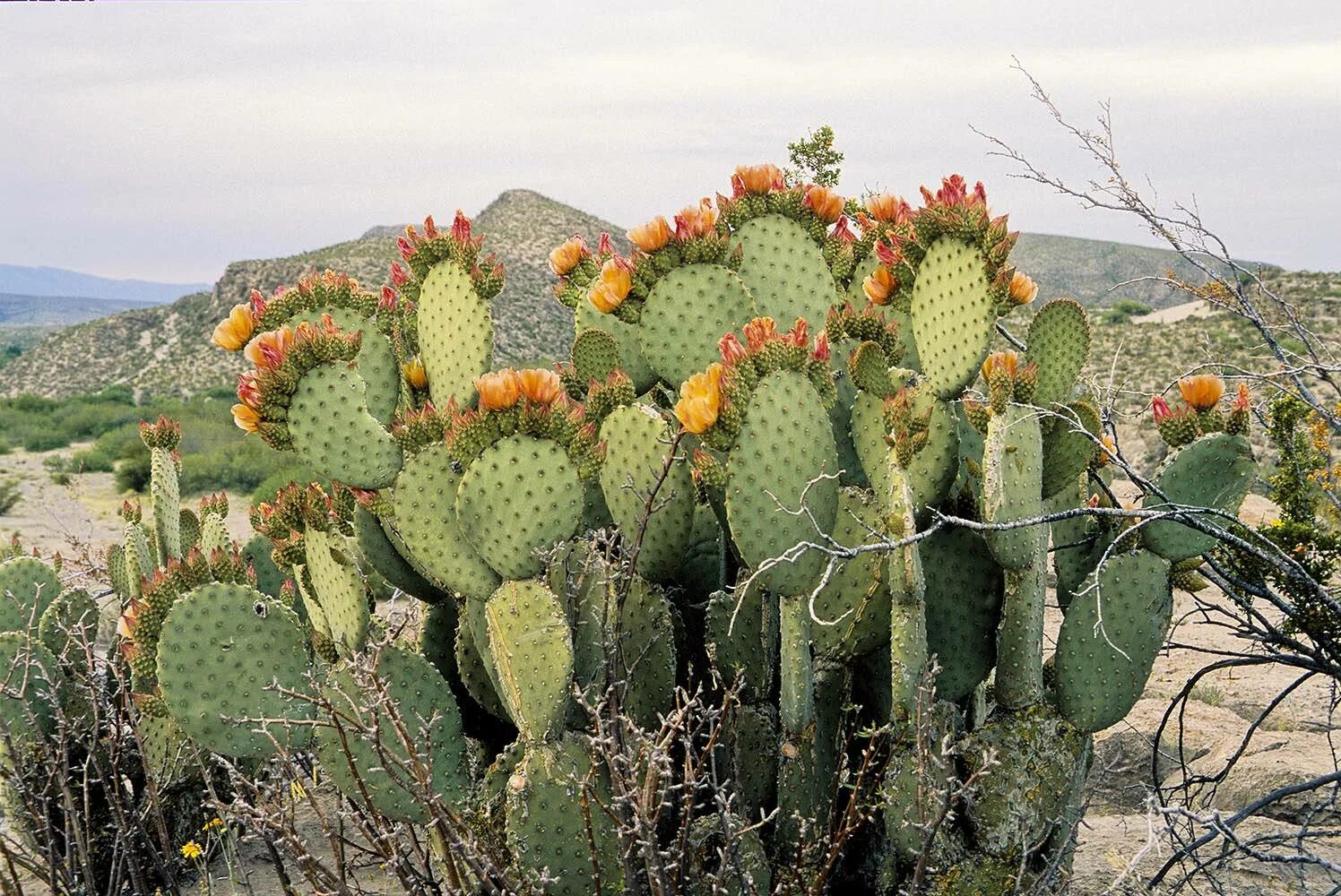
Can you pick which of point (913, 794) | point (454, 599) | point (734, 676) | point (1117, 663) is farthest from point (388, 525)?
point (1117, 663)

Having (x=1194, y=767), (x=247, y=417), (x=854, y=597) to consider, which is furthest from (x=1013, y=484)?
(x=1194, y=767)

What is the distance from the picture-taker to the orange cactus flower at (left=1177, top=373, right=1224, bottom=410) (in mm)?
3199

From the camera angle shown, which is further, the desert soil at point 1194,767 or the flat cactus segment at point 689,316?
the desert soil at point 1194,767

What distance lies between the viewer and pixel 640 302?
3439 millimetres

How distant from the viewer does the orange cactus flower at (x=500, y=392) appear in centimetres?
268

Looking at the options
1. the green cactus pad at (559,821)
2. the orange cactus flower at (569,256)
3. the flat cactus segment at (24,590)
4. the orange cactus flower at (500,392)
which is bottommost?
the green cactus pad at (559,821)

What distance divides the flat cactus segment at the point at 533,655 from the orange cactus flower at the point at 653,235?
1153 millimetres

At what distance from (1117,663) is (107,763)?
3.42 m

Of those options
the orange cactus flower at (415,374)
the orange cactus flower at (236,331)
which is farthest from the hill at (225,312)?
the orange cactus flower at (236,331)

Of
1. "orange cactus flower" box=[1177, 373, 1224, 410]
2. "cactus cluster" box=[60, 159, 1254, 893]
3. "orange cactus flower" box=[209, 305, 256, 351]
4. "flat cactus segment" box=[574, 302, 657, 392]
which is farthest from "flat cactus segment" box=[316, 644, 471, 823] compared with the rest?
"orange cactus flower" box=[1177, 373, 1224, 410]

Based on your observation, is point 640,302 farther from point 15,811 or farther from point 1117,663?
point 15,811

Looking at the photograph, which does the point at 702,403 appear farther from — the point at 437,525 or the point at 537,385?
the point at 437,525

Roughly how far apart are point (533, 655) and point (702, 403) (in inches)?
29.1

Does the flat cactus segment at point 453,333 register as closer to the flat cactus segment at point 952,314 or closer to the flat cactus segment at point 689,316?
the flat cactus segment at point 689,316
